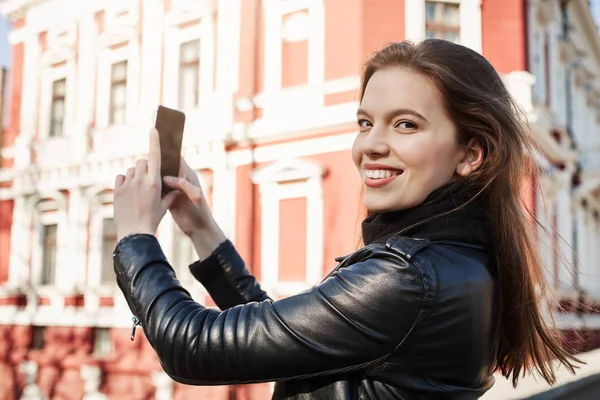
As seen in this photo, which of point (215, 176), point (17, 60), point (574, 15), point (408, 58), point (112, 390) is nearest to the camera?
point (408, 58)

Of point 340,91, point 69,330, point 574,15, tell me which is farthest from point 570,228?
point 69,330

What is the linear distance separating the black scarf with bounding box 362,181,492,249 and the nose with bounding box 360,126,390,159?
0.10 meters

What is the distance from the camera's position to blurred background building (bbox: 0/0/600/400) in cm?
838

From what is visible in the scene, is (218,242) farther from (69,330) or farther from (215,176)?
(69,330)

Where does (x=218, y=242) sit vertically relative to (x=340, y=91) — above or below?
below

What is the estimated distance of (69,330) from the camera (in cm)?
1163

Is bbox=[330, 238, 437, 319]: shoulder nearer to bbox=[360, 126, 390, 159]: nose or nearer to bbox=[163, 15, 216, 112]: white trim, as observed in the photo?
bbox=[360, 126, 390, 159]: nose

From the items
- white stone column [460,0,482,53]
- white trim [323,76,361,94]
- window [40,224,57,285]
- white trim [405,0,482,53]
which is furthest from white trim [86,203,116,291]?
white stone column [460,0,482,53]

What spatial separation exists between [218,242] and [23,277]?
487 inches

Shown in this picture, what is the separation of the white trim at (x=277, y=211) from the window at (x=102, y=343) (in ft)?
12.8

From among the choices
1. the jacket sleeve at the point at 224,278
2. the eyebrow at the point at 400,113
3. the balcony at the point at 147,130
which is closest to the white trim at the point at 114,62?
the balcony at the point at 147,130

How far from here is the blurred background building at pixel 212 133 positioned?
8.38 metres

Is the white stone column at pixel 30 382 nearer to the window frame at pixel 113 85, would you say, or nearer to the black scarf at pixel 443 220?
the window frame at pixel 113 85

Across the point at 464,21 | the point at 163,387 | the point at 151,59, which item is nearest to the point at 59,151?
the point at 151,59
